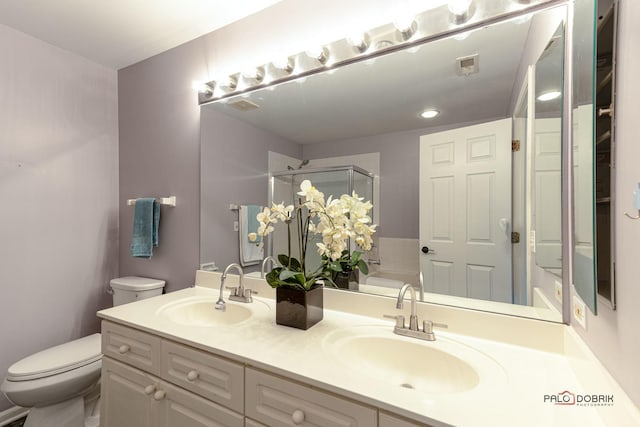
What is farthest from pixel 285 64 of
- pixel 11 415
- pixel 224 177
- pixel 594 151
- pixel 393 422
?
pixel 11 415

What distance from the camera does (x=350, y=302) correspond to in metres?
1.27

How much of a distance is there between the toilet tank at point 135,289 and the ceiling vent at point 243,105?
1202 mm

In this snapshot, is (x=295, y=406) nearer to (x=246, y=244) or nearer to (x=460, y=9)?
(x=246, y=244)

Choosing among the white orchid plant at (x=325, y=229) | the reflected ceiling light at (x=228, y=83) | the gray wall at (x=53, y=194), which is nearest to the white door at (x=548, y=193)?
the white orchid plant at (x=325, y=229)

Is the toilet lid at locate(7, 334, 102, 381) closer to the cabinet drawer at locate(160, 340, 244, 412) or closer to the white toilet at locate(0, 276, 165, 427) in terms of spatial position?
the white toilet at locate(0, 276, 165, 427)

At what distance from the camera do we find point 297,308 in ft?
3.61

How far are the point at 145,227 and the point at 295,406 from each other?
1.59m

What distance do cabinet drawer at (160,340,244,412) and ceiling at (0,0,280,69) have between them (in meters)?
1.67

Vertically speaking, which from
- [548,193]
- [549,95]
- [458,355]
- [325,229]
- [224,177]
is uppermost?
[549,95]

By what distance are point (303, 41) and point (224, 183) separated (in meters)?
0.89

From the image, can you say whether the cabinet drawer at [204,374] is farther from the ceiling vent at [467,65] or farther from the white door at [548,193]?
the ceiling vent at [467,65]

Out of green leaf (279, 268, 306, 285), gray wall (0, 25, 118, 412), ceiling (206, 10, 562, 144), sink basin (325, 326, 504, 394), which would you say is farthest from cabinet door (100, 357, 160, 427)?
ceiling (206, 10, 562, 144)

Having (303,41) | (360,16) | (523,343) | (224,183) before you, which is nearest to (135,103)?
(224,183)

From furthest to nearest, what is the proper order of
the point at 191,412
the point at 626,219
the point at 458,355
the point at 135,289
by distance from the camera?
the point at 135,289 < the point at 191,412 < the point at 458,355 < the point at 626,219
